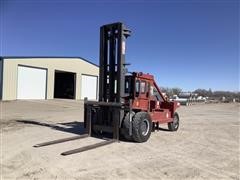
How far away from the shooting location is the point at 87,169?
22.6 ft

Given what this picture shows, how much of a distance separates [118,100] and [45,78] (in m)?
26.1

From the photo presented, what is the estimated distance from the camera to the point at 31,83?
33.7 m

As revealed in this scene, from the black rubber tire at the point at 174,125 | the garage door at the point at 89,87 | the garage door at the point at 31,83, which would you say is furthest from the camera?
the garage door at the point at 89,87

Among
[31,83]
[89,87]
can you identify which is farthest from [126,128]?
[89,87]

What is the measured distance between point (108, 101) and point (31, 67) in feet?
79.7

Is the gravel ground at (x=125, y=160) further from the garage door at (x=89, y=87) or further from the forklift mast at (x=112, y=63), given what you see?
the garage door at (x=89, y=87)

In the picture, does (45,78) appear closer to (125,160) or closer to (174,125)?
(174,125)

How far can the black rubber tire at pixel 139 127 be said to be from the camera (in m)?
10.2

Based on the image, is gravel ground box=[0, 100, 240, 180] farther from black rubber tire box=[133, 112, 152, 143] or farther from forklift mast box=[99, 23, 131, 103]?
forklift mast box=[99, 23, 131, 103]

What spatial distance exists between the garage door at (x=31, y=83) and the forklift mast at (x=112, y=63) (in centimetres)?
2288

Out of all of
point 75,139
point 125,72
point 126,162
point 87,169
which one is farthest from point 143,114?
point 87,169

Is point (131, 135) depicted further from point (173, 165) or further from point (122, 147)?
point (173, 165)

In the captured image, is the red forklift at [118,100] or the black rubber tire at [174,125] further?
the black rubber tire at [174,125]

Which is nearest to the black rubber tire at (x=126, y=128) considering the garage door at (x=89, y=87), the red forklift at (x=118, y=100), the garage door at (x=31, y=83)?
the red forklift at (x=118, y=100)
